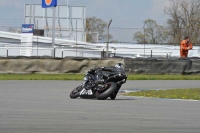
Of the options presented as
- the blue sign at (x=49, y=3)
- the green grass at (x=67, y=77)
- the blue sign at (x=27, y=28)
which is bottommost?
the green grass at (x=67, y=77)

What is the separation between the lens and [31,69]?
29.0m

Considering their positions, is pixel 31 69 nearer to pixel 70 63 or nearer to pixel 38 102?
pixel 70 63

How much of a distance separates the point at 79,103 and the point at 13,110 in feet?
7.95

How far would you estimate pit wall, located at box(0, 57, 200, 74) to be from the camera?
2870cm

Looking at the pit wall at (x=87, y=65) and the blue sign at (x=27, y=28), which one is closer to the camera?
the pit wall at (x=87, y=65)

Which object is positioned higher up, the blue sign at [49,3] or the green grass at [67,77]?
the blue sign at [49,3]

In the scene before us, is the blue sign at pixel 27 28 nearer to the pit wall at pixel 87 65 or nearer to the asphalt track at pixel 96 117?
the pit wall at pixel 87 65

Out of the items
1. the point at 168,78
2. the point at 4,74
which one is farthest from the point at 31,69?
the point at 168,78

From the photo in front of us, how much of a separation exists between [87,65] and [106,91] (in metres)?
14.5

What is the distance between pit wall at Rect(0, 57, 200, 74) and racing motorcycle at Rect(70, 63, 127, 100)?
1373cm

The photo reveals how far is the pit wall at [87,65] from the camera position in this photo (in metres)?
28.7

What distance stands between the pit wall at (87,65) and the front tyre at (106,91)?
46.0 feet

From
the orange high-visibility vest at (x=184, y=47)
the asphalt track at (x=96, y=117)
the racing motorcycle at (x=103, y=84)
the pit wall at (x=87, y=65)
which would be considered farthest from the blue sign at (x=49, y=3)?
the asphalt track at (x=96, y=117)

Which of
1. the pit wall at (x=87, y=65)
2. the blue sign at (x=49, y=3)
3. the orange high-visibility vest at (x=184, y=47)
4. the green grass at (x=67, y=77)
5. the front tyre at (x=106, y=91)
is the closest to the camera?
the front tyre at (x=106, y=91)
